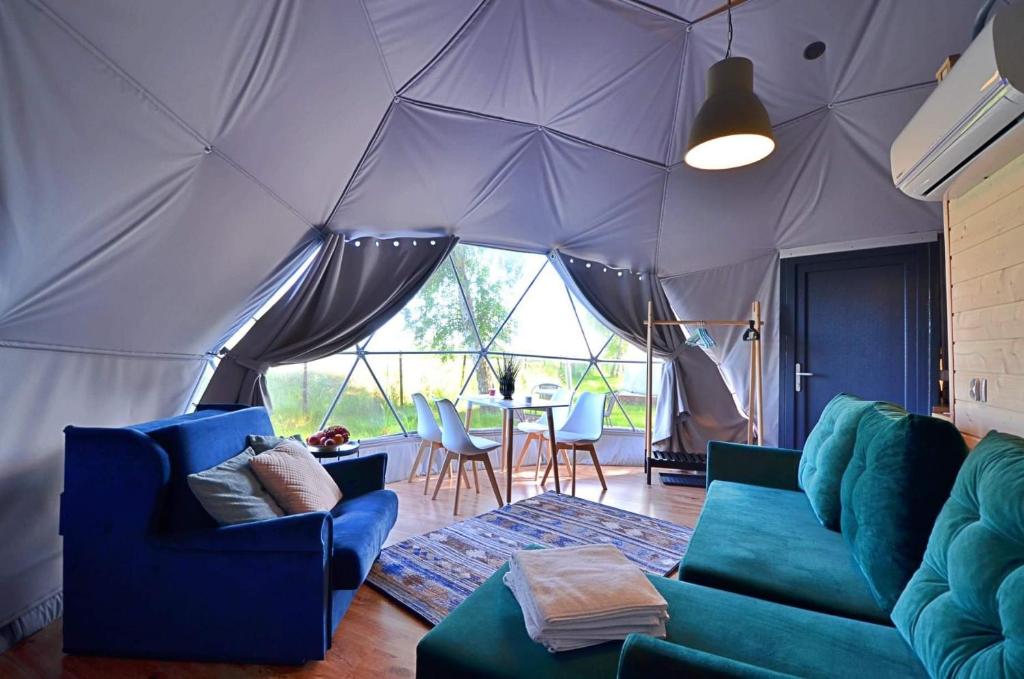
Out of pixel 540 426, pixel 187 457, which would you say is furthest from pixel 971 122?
pixel 540 426

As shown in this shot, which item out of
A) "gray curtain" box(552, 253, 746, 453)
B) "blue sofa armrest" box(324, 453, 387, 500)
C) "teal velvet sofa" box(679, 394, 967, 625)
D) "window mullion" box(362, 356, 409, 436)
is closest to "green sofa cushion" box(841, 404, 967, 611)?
"teal velvet sofa" box(679, 394, 967, 625)

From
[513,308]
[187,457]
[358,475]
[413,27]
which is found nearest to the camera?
[187,457]

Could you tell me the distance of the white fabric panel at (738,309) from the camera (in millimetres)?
4504

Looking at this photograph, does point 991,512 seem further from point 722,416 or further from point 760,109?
point 722,416

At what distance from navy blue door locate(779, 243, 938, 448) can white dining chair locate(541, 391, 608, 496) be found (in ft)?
5.65

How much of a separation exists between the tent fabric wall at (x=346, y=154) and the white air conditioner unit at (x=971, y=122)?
172cm

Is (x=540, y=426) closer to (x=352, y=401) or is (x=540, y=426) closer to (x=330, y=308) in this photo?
(x=352, y=401)

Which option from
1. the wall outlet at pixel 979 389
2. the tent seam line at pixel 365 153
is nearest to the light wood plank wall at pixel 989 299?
the wall outlet at pixel 979 389

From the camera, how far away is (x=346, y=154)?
3.12m

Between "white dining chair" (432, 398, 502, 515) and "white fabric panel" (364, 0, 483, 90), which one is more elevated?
"white fabric panel" (364, 0, 483, 90)

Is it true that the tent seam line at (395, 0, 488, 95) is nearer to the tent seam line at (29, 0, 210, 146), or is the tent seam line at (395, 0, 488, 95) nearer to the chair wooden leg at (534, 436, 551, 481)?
the tent seam line at (29, 0, 210, 146)

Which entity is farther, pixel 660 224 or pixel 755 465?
pixel 660 224

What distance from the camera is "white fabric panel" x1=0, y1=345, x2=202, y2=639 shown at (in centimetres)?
187

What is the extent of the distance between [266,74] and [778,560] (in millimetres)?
2949
